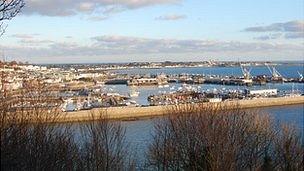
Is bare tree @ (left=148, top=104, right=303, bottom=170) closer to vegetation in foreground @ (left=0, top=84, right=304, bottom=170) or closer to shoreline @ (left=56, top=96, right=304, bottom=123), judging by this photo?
vegetation in foreground @ (left=0, top=84, right=304, bottom=170)

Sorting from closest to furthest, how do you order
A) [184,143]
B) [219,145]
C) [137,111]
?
[219,145], [184,143], [137,111]

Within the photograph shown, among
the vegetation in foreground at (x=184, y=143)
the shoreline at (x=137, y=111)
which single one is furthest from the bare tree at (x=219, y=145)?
the shoreline at (x=137, y=111)

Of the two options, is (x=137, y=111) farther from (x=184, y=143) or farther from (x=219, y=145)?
(x=219, y=145)

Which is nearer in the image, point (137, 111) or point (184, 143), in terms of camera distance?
point (184, 143)

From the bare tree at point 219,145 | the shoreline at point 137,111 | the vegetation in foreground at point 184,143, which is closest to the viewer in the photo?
the vegetation in foreground at point 184,143

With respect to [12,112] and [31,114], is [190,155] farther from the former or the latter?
[12,112]

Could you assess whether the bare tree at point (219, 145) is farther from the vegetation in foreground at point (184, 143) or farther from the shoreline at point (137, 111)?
the shoreline at point (137, 111)

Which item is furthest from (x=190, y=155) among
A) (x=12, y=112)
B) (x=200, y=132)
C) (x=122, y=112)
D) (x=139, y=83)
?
(x=139, y=83)

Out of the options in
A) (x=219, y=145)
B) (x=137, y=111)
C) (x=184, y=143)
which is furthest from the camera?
(x=137, y=111)

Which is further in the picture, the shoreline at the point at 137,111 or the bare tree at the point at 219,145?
the shoreline at the point at 137,111

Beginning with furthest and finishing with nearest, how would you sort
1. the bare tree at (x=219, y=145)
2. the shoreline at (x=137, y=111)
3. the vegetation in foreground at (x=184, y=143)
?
the shoreline at (x=137, y=111) → the bare tree at (x=219, y=145) → the vegetation in foreground at (x=184, y=143)

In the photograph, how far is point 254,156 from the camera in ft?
62.2

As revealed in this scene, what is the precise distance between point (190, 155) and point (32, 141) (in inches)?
271

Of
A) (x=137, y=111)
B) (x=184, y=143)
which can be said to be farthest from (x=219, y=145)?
(x=137, y=111)
